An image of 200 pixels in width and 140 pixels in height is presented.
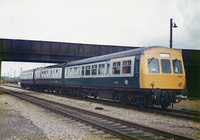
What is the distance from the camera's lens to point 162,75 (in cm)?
1262

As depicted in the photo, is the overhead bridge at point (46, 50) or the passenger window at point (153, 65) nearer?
the passenger window at point (153, 65)

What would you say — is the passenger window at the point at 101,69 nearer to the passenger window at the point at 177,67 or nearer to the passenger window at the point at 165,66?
the passenger window at the point at 165,66

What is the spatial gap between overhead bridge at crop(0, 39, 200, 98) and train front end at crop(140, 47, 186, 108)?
53.4 feet

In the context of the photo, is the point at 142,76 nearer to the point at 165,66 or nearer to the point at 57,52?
the point at 165,66

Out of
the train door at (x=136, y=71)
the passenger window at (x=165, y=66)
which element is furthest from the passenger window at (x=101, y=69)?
the passenger window at (x=165, y=66)

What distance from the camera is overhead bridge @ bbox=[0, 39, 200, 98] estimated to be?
2794cm

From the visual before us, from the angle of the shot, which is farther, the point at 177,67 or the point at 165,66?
the point at 177,67

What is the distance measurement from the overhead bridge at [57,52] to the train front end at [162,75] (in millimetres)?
16288

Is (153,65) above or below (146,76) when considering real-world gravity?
above

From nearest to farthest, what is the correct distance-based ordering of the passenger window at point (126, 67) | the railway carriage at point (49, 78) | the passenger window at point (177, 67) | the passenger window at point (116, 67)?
the passenger window at point (177, 67)
the passenger window at point (126, 67)
the passenger window at point (116, 67)
the railway carriage at point (49, 78)

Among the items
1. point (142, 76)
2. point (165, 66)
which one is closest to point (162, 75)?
point (165, 66)

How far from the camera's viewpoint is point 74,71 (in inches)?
846

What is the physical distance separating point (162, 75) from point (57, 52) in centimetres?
1832

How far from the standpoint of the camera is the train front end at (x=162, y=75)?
40.7 feet
